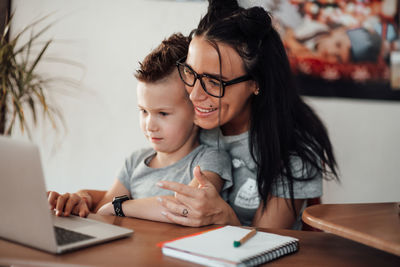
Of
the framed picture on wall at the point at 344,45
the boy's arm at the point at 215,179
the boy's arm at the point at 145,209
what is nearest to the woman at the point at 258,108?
the boy's arm at the point at 215,179

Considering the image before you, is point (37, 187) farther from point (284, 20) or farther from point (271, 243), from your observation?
point (284, 20)

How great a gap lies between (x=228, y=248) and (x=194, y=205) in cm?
30

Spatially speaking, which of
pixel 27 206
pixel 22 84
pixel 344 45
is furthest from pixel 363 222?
pixel 22 84

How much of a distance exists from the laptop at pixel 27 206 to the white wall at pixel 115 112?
2106 millimetres

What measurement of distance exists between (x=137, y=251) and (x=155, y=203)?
Result: 14.2 inches

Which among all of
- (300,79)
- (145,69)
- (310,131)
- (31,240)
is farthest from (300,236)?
(300,79)

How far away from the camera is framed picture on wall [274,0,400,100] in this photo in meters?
2.79

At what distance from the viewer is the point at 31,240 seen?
107 centimetres

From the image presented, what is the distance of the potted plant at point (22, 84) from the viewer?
9.02ft

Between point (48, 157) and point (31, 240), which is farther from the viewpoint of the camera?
point (48, 157)

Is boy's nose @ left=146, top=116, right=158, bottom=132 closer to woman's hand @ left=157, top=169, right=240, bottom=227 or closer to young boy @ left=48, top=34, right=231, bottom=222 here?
young boy @ left=48, top=34, right=231, bottom=222

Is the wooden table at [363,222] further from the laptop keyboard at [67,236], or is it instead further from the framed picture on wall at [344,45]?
the framed picture on wall at [344,45]

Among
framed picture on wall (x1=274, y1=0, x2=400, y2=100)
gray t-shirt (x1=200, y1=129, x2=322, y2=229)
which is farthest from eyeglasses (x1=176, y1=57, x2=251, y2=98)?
framed picture on wall (x1=274, y1=0, x2=400, y2=100)

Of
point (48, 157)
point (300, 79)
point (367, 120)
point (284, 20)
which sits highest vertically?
point (284, 20)
